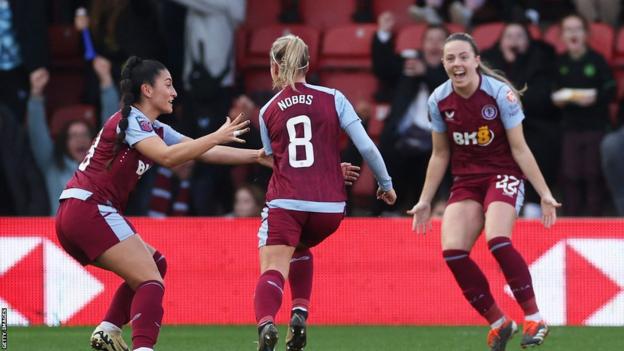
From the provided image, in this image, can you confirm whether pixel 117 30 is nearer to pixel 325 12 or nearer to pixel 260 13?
pixel 260 13

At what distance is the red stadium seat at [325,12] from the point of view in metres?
14.9

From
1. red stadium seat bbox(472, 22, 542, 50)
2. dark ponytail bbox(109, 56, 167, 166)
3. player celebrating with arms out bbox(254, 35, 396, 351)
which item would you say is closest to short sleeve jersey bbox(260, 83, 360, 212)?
player celebrating with arms out bbox(254, 35, 396, 351)

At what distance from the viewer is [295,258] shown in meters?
8.34

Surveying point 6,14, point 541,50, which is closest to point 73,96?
point 6,14

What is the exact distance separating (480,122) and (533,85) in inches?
157

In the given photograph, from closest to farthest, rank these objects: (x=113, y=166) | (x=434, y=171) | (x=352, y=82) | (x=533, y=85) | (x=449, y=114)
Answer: (x=113, y=166), (x=449, y=114), (x=434, y=171), (x=533, y=85), (x=352, y=82)

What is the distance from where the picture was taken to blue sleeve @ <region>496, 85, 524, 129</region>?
338 inches

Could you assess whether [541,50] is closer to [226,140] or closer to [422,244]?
[422,244]

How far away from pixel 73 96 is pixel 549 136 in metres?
5.12

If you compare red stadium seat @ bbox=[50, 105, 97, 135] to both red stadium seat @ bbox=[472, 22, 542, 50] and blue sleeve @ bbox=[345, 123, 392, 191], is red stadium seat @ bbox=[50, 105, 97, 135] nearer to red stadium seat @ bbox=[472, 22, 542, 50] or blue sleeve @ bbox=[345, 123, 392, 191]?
red stadium seat @ bbox=[472, 22, 542, 50]

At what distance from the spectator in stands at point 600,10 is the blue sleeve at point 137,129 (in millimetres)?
7262

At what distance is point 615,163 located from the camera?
1225 cm

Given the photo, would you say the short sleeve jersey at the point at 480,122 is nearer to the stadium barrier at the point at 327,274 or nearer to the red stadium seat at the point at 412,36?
the stadium barrier at the point at 327,274

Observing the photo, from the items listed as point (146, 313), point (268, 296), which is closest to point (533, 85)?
point (268, 296)
